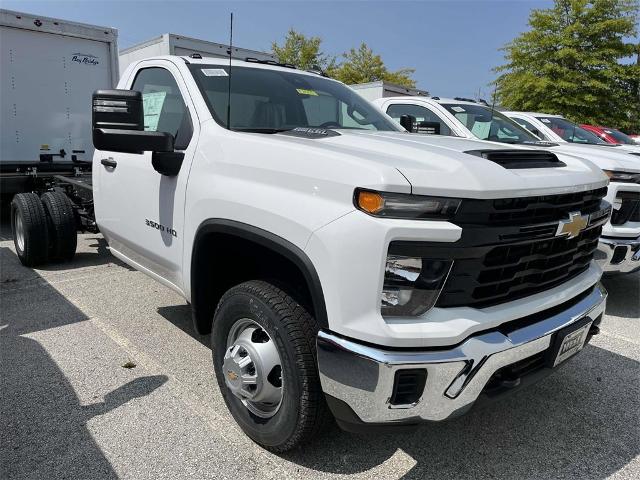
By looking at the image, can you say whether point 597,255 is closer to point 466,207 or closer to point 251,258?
point 466,207

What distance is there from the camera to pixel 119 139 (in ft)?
8.59

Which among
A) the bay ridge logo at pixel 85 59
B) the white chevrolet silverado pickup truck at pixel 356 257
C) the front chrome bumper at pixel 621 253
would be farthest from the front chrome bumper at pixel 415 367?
the bay ridge logo at pixel 85 59

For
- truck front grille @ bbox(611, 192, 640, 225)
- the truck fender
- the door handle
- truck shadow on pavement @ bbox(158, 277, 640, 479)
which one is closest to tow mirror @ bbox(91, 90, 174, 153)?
the truck fender

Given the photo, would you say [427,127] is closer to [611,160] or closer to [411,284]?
[611,160]

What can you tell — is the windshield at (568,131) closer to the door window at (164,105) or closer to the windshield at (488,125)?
the windshield at (488,125)

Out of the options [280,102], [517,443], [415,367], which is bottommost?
[517,443]

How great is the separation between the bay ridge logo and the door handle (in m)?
5.20

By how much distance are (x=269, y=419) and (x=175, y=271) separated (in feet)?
3.74

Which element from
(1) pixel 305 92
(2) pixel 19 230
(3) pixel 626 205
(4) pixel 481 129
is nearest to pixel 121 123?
(1) pixel 305 92

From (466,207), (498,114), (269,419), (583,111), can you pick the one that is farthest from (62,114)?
(583,111)

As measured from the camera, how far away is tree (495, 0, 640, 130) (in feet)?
64.8

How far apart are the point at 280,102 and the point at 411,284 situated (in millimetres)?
1906

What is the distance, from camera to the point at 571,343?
2311 mm

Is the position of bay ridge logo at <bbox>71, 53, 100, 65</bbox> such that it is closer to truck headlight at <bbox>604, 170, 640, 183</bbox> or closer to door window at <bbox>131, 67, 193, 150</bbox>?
door window at <bbox>131, 67, 193, 150</bbox>
